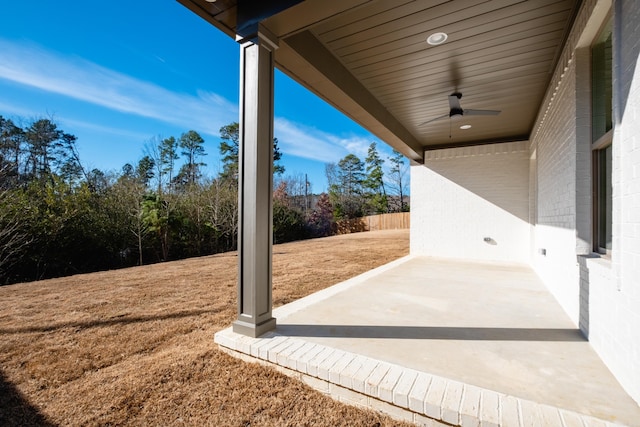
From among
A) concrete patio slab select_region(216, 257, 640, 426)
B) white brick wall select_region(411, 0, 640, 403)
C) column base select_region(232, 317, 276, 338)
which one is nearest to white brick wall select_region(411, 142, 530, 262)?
white brick wall select_region(411, 0, 640, 403)

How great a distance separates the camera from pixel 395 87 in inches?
153

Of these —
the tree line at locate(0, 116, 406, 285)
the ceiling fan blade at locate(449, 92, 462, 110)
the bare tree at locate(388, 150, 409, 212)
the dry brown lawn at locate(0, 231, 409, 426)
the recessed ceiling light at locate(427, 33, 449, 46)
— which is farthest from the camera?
the bare tree at locate(388, 150, 409, 212)

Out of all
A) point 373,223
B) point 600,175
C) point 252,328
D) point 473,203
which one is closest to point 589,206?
point 600,175

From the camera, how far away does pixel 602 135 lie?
223 centimetres

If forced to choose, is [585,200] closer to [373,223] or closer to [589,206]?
[589,206]

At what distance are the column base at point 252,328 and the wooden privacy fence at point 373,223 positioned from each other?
16.8 m

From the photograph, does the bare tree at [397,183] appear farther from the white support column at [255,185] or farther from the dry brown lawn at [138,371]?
the white support column at [255,185]

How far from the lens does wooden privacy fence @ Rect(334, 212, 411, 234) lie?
63.3ft

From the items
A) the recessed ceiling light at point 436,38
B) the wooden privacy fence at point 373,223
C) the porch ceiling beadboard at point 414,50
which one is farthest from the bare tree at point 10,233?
the wooden privacy fence at point 373,223

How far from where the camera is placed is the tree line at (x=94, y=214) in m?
6.29

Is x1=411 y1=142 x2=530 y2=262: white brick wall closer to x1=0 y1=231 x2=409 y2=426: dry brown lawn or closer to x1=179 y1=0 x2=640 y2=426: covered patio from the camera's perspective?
x1=179 y1=0 x2=640 y2=426: covered patio

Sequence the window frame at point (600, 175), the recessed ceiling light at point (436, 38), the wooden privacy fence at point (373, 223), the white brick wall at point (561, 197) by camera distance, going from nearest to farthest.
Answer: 1. the window frame at point (600, 175)
2. the white brick wall at point (561, 197)
3. the recessed ceiling light at point (436, 38)
4. the wooden privacy fence at point (373, 223)

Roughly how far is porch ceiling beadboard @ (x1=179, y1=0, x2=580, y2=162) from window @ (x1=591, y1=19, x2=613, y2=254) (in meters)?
0.45

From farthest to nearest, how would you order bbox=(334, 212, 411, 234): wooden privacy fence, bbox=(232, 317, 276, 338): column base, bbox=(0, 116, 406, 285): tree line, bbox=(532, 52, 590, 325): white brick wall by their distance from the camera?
bbox=(334, 212, 411, 234): wooden privacy fence → bbox=(0, 116, 406, 285): tree line → bbox=(532, 52, 590, 325): white brick wall → bbox=(232, 317, 276, 338): column base
